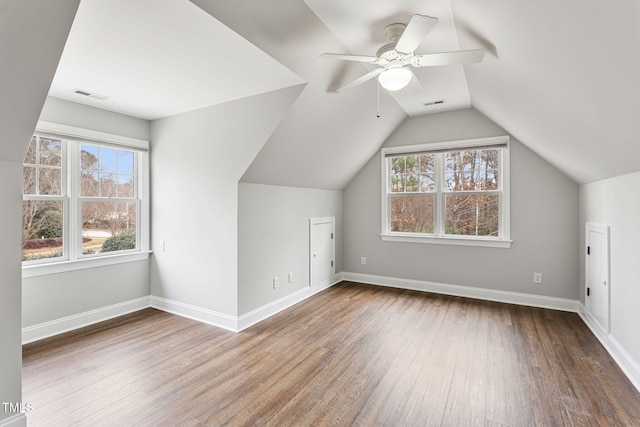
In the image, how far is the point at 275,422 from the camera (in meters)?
1.76

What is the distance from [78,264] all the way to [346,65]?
336 centimetres

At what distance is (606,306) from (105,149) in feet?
17.6

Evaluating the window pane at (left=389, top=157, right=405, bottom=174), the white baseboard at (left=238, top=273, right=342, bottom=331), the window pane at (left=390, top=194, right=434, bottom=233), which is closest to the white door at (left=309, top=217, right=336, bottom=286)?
the white baseboard at (left=238, top=273, right=342, bottom=331)

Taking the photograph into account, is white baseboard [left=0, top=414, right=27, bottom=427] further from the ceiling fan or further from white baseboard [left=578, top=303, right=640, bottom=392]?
white baseboard [left=578, top=303, right=640, bottom=392]

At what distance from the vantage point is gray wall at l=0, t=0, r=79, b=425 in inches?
47.6

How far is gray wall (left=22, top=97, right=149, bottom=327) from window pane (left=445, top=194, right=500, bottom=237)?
4209 millimetres

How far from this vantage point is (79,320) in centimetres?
309

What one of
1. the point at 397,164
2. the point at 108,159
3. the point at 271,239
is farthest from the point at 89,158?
the point at 397,164

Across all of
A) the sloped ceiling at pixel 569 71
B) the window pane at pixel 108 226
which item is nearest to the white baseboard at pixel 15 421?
the window pane at pixel 108 226

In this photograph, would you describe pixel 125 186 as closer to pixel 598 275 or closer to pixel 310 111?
pixel 310 111

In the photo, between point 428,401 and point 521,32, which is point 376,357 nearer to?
point 428,401

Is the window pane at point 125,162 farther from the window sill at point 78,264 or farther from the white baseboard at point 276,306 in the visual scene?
the white baseboard at point 276,306

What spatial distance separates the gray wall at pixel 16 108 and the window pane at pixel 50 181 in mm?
1583

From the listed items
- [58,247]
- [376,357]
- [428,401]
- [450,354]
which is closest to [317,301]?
[376,357]
